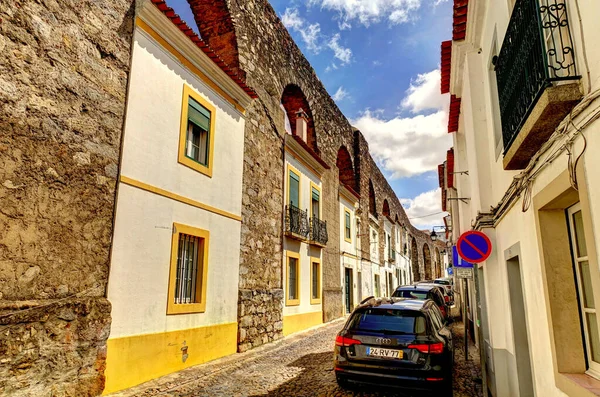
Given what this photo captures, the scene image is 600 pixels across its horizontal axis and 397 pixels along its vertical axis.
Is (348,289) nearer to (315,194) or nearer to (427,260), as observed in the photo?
(315,194)

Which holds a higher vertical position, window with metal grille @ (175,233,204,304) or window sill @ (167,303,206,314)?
window with metal grille @ (175,233,204,304)

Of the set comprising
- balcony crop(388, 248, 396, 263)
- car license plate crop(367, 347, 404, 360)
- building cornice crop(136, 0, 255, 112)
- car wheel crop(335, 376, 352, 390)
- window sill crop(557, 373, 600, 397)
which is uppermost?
building cornice crop(136, 0, 255, 112)

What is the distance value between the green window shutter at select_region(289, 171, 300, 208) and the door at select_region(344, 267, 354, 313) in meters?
7.22

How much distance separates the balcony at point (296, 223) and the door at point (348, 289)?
6.53 meters

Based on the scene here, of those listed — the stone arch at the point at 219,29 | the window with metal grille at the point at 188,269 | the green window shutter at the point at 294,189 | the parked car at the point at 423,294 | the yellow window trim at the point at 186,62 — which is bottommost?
the parked car at the point at 423,294

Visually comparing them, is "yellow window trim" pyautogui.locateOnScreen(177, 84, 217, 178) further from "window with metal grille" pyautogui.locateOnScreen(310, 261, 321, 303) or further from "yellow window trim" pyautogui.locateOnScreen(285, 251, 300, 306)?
"window with metal grille" pyautogui.locateOnScreen(310, 261, 321, 303)

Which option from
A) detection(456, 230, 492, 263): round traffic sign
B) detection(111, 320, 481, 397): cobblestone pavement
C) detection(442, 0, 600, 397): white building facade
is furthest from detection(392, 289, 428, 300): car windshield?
detection(456, 230, 492, 263): round traffic sign

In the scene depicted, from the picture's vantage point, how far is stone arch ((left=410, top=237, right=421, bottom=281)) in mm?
47456

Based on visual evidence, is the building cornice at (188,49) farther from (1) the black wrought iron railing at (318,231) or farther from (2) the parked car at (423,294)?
(2) the parked car at (423,294)

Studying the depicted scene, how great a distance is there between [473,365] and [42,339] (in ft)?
25.7

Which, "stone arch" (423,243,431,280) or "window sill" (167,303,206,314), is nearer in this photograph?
"window sill" (167,303,206,314)

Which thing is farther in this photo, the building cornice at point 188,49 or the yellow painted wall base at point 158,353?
the building cornice at point 188,49

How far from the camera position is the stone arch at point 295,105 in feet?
51.0

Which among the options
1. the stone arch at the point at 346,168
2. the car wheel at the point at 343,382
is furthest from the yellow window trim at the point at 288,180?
the stone arch at the point at 346,168
